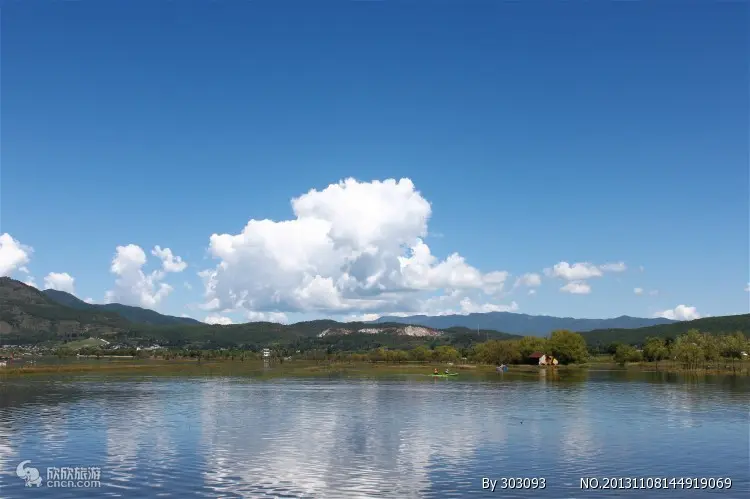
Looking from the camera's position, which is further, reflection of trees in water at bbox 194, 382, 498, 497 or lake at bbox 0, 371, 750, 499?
reflection of trees in water at bbox 194, 382, 498, 497

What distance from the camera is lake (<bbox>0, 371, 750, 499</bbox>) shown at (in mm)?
40875

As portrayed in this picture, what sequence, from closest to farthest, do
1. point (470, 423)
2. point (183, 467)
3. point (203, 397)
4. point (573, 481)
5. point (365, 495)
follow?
point (365, 495), point (573, 481), point (183, 467), point (470, 423), point (203, 397)

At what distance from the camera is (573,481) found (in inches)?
1676

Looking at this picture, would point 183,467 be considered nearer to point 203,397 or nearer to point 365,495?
point 365,495

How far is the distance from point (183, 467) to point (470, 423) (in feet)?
112

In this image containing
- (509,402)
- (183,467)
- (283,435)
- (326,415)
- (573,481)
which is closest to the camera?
(573,481)

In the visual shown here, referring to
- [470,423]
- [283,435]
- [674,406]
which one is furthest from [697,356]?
[283,435]

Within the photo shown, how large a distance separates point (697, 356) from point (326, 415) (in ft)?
527

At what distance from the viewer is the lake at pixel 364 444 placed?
40.9 m

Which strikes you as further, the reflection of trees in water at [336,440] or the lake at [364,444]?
the reflection of trees in water at [336,440]

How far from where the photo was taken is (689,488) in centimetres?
4059

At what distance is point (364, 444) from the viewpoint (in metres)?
56.7

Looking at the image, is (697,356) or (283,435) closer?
(283,435)

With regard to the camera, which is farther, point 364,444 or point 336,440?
point 336,440
